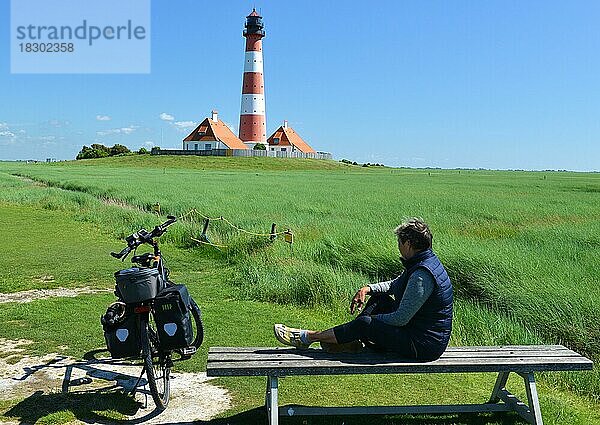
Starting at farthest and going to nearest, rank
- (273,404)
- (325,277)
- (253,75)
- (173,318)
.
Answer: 1. (253,75)
2. (325,277)
3. (173,318)
4. (273,404)

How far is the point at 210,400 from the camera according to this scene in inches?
195

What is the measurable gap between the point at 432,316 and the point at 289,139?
8611 centimetres

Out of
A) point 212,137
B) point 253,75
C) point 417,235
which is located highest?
point 253,75

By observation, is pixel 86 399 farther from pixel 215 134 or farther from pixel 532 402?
pixel 215 134

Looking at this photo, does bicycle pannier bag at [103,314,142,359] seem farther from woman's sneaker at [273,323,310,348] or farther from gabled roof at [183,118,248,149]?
gabled roof at [183,118,248,149]

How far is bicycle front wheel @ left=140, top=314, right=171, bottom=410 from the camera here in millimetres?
4688

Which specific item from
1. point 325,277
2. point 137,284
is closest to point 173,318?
point 137,284

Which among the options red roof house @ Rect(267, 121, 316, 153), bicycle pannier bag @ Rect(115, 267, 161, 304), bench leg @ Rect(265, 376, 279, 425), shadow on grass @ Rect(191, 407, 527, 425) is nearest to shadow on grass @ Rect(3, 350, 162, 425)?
shadow on grass @ Rect(191, 407, 527, 425)

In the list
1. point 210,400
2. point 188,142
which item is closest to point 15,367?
point 210,400

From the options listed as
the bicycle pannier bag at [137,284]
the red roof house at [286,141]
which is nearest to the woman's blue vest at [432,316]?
the bicycle pannier bag at [137,284]

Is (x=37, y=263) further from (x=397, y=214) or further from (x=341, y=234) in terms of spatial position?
(x=397, y=214)

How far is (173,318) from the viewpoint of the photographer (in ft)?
15.4

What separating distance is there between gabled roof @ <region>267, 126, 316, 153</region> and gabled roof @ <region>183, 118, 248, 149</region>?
23.2ft

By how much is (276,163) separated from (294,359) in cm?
6887
